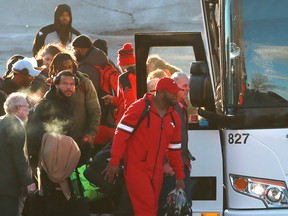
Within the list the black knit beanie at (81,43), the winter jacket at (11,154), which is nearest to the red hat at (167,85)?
the winter jacket at (11,154)

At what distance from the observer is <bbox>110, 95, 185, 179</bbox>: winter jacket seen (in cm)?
851

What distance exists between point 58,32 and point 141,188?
6220 millimetres

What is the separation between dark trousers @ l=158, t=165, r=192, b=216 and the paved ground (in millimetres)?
16078

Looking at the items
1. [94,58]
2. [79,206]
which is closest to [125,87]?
[94,58]

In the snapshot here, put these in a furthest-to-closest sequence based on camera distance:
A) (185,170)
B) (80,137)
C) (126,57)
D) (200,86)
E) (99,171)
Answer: (126,57)
(80,137)
(99,171)
(185,170)
(200,86)

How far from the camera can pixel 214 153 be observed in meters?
8.70

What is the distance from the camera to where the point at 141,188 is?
28.1 ft

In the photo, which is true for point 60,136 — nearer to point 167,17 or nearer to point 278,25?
point 278,25

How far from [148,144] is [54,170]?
1.07 m

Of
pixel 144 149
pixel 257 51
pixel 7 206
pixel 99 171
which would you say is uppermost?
pixel 257 51

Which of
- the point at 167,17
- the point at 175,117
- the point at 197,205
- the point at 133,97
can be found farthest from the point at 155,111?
the point at 167,17

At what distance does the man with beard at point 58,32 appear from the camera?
47.0 ft

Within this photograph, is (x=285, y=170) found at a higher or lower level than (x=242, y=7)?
lower

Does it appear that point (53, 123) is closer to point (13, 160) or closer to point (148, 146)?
point (13, 160)
